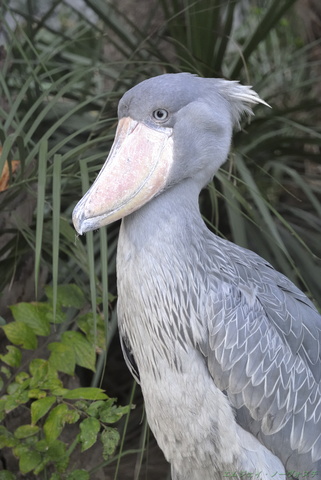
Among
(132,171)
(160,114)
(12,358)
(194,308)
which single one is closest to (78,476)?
(12,358)

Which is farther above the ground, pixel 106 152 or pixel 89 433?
pixel 106 152

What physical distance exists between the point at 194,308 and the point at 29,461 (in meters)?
0.80

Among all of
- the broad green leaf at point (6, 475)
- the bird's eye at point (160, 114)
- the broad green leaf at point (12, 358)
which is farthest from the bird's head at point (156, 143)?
the broad green leaf at point (6, 475)

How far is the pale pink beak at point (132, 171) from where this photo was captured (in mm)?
2293

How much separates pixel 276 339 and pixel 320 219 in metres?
1.37

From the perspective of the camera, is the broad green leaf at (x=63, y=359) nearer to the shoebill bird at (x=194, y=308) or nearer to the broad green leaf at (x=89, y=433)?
the broad green leaf at (x=89, y=433)

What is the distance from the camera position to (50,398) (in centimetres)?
264

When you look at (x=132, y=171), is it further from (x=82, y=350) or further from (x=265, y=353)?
(x=82, y=350)

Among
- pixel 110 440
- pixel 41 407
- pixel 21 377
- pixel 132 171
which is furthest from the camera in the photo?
pixel 21 377

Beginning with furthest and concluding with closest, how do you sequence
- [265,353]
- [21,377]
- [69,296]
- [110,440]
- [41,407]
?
1. [69,296]
2. [21,377]
3. [110,440]
4. [41,407]
5. [265,353]

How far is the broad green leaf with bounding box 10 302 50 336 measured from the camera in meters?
2.84

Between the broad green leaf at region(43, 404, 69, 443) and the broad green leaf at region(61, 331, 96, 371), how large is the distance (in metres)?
0.23

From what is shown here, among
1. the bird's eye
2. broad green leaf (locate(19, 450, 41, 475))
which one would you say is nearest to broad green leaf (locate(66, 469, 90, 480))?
broad green leaf (locate(19, 450, 41, 475))

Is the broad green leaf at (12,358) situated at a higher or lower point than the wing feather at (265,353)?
higher
